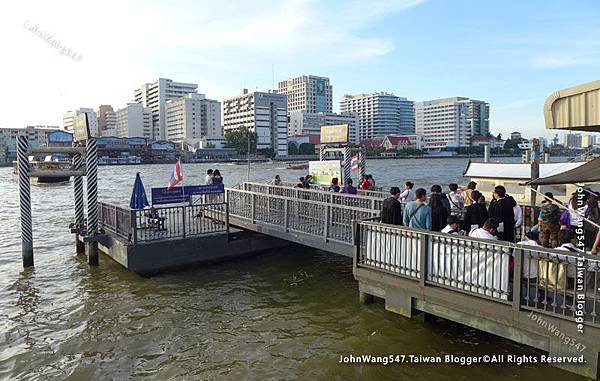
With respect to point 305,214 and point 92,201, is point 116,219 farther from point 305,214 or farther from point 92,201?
point 305,214

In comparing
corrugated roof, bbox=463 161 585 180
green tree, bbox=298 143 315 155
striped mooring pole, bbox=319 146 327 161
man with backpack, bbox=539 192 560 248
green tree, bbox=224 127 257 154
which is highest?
green tree, bbox=224 127 257 154

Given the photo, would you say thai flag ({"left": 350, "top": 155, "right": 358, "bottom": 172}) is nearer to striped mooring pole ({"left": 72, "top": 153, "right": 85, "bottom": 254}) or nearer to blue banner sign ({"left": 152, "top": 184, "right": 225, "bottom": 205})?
blue banner sign ({"left": 152, "top": 184, "right": 225, "bottom": 205})

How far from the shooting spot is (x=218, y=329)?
10297 millimetres

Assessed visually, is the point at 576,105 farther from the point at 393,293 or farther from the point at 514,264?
the point at 393,293

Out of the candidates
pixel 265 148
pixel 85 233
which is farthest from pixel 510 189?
pixel 265 148

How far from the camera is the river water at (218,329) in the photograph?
8.41 m

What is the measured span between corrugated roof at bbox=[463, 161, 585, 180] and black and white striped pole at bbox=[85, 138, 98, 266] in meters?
16.6

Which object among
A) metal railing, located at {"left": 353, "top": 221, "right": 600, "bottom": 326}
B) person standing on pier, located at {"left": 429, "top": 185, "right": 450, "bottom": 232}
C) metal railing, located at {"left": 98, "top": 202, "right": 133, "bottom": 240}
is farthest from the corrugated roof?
metal railing, located at {"left": 98, "top": 202, "right": 133, "bottom": 240}

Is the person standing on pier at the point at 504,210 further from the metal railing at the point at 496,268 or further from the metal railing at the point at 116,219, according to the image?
the metal railing at the point at 116,219

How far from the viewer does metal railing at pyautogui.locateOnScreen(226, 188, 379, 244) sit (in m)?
12.2

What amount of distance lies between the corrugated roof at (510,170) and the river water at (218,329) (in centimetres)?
1031

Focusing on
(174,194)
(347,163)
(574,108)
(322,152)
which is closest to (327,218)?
(174,194)

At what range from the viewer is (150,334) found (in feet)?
33.2

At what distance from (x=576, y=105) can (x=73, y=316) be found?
11244 mm
